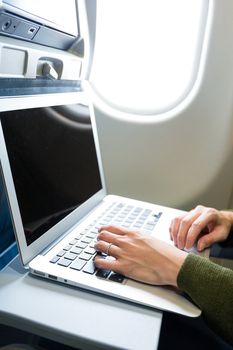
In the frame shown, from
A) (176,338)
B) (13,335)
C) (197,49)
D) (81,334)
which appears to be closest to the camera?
(81,334)

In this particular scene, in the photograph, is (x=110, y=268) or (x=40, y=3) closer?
(x=110, y=268)

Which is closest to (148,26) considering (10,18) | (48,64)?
(48,64)

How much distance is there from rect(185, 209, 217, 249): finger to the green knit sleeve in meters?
0.17

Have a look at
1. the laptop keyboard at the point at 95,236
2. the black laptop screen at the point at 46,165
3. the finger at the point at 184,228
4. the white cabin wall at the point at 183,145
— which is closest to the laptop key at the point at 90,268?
the laptop keyboard at the point at 95,236

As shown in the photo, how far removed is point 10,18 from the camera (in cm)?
59

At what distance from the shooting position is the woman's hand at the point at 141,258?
57 centimetres

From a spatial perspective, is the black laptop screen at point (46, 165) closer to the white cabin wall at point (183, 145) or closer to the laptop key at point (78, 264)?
the laptop key at point (78, 264)

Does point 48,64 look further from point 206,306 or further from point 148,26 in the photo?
point 206,306

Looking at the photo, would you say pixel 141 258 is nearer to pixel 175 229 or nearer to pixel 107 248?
pixel 107 248

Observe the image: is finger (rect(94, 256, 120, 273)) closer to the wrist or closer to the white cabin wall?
the wrist

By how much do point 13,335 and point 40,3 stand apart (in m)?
0.66

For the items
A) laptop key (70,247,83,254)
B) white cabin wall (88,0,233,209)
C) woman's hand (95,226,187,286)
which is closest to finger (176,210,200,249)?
woman's hand (95,226,187,286)

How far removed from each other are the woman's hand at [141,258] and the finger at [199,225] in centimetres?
13

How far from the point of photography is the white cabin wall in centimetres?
108
